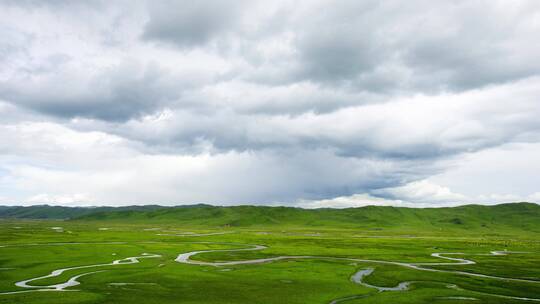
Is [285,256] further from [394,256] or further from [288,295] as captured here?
[288,295]

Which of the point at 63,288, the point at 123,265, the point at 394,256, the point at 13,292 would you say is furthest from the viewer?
the point at 394,256

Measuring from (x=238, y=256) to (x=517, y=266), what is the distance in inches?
2607

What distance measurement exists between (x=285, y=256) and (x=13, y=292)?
221ft

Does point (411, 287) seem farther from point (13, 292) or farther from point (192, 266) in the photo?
point (13, 292)

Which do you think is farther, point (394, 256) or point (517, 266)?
point (394, 256)

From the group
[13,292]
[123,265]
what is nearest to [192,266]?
[123,265]

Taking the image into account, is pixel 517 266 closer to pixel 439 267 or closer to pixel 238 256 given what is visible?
pixel 439 267

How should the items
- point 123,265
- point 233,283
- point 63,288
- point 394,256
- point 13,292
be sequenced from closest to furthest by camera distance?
point 13,292 < point 63,288 < point 233,283 < point 123,265 < point 394,256

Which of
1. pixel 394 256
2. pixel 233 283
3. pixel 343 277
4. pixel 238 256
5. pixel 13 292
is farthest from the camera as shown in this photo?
pixel 394 256

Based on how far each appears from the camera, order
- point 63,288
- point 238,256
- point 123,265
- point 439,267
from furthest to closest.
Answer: point 238,256 < point 439,267 < point 123,265 < point 63,288

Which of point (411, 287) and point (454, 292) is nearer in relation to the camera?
point (454, 292)

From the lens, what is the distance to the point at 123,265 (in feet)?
276

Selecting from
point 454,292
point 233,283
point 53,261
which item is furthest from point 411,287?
point 53,261

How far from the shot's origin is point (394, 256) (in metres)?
115
